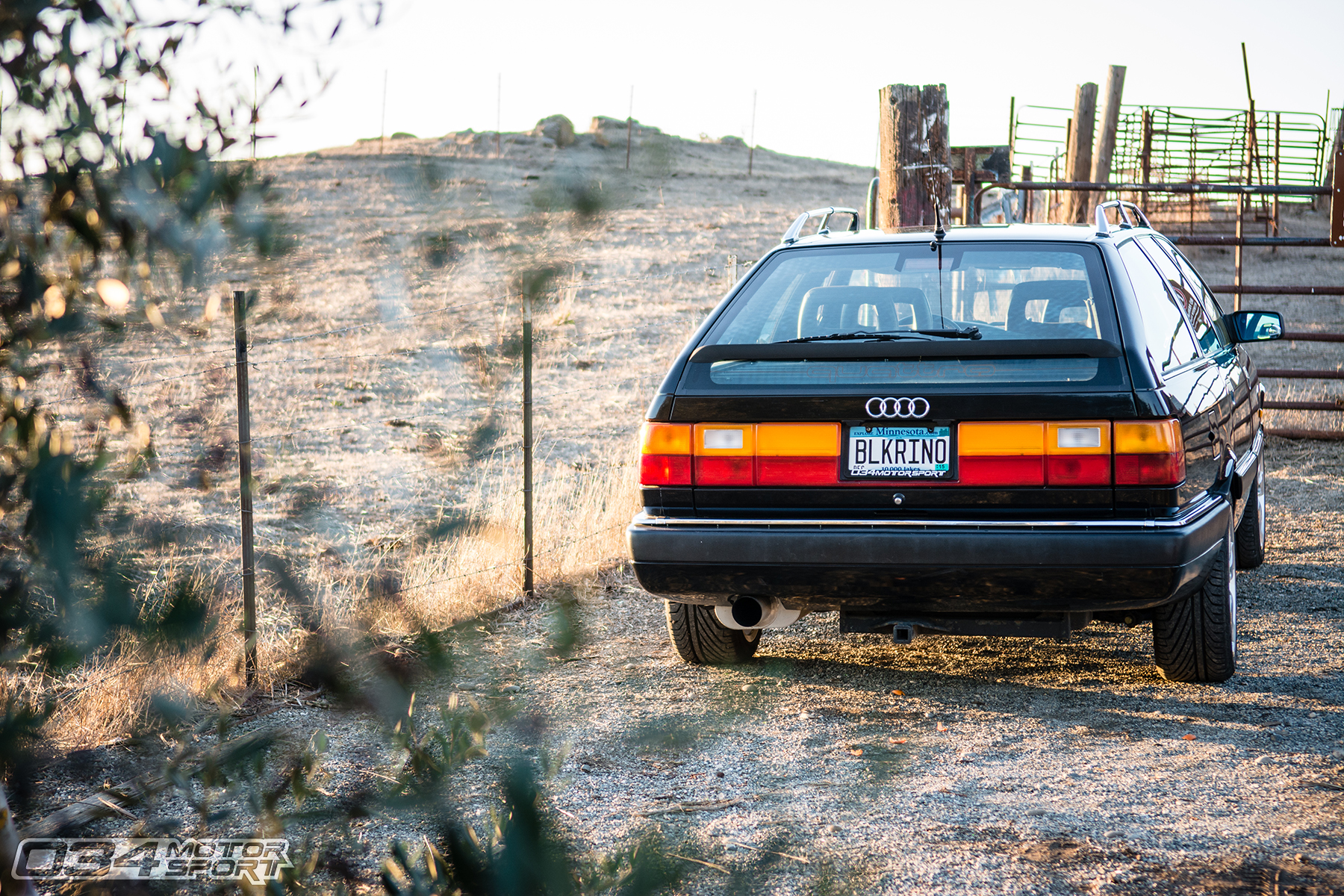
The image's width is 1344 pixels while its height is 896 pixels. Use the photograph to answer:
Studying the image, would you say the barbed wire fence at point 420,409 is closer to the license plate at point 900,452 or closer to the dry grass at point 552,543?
the dry grass at point 552,543

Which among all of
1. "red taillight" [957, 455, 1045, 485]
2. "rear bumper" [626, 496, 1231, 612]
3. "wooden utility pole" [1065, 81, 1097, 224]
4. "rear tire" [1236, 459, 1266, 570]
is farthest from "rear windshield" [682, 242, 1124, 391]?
"wooden utility pole" [1065, 81, 1097, 224]

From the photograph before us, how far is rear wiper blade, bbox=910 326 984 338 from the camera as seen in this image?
380 centimetres

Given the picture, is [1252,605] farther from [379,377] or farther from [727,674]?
[379,377]

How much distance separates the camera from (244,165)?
1202mm

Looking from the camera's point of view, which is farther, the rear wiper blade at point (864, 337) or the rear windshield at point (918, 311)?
the rear wiper blade at point (864, 337)

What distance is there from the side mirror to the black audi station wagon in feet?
4.43

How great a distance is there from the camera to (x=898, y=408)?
361 cm

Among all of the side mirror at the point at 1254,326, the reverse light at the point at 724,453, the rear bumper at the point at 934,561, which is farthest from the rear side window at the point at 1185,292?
the reverse light at the point at 724,453

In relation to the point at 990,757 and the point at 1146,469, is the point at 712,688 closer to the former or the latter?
the point at 990,757

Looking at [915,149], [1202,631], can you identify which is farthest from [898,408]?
[915,149]
